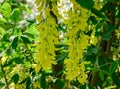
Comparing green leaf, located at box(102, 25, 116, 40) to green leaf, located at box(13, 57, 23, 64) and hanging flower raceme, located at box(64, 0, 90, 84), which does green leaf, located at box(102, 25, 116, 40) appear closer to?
hanging flower raceme, located at box(64, 0, 90, 84)

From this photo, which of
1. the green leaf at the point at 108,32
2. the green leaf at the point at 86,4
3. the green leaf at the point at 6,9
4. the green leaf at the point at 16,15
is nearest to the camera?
the green leaf at the point at 86,4

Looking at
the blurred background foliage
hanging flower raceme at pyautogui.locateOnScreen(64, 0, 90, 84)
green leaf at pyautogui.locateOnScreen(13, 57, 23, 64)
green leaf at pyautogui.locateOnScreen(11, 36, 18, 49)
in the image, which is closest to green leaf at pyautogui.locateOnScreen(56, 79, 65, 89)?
the blurred background foliage

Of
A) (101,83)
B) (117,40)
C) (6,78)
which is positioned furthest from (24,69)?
(117,40)

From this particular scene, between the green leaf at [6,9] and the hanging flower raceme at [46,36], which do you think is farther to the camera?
the green leaf at [6,9]

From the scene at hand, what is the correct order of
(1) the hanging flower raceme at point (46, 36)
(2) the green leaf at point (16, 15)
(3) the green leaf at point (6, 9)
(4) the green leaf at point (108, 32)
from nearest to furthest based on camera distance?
(1) the hanging flower raceme at point (46, 36), (4) the green leaf at point (108, 32), (2) the green leaf at point (16, 15), (3) the green leaf at point (6, 9)

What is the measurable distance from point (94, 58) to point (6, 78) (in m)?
0.88

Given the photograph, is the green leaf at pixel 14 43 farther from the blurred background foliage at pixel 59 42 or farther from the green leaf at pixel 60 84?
the green leaf at pixel 60 84

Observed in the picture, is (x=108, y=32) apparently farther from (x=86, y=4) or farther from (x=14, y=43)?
(x=86, y=4)

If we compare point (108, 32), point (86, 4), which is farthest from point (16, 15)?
point (86, 4)

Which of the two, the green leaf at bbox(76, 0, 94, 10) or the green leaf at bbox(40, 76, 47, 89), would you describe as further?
the green leaf at bbox(40, 76, 47, 89)

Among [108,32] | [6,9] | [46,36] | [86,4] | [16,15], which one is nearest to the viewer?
[86,4]

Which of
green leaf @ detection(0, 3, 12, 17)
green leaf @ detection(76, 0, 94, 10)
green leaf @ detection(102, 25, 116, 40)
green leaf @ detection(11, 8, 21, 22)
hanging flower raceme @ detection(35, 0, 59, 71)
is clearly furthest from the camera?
green leaf @ detection(0, 3, 12, 17)

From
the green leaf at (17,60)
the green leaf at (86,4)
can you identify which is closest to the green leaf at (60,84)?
the green leaf at (17,60)

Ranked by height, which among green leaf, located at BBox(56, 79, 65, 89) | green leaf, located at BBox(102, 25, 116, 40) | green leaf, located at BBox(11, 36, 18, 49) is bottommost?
green leaf, located at BBox(56, 79, 65, 89)
